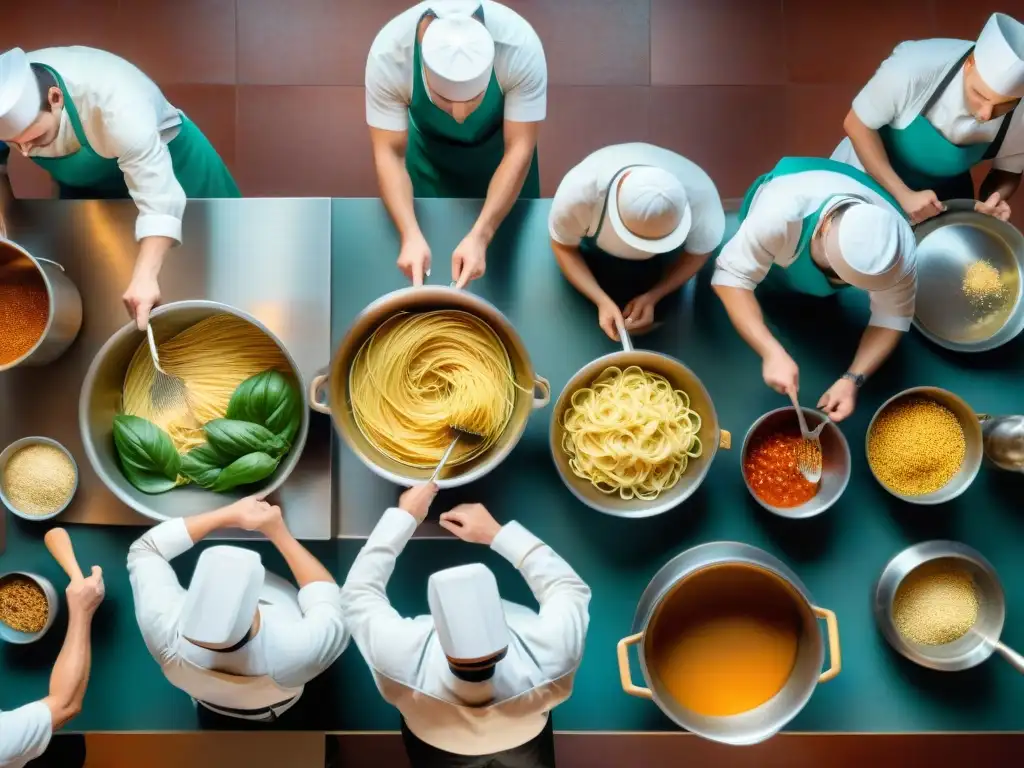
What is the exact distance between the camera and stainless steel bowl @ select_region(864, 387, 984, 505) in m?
1.80

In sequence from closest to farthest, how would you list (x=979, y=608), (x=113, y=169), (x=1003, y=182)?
(x=979, y=608), (x=113, y=169), (x=1003, y=182)

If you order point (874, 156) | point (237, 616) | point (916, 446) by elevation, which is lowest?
point (237, 616)

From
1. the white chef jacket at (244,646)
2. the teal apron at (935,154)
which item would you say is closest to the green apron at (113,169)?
the white chef jacket at (244,646)

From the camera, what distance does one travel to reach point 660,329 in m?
1.94

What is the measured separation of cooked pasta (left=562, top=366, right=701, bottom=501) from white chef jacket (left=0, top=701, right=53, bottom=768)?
1326mm

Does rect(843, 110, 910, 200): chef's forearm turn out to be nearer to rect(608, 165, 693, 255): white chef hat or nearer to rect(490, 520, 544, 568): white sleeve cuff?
rect(608, 165, 693, 255): white chef hat

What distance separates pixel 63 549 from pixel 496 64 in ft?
5.21

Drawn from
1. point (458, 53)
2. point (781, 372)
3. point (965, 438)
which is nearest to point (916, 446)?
point (965, 438)

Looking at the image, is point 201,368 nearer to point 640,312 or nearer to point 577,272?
point 577,272

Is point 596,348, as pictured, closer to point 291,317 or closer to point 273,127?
point 291,317

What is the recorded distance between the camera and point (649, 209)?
5.14 ft

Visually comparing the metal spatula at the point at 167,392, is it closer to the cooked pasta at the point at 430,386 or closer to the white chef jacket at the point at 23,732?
the cooked pasta at the point at 430,386

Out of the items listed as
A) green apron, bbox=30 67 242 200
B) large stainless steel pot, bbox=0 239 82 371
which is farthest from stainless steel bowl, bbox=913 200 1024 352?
large stainless steel pot, bbox=0 239 82 371

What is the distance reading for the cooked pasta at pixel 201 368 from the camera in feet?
5.87
